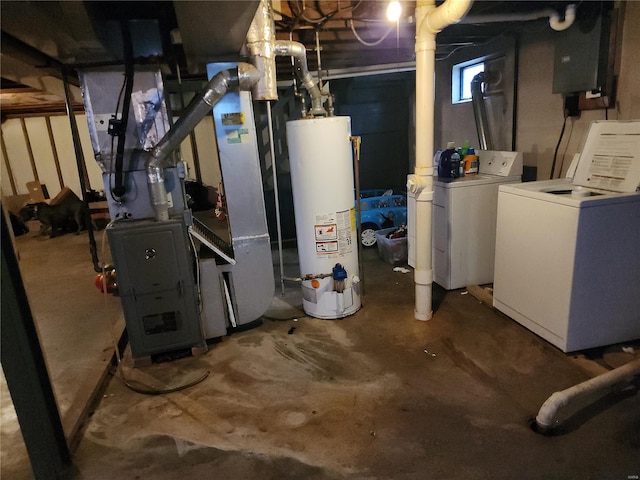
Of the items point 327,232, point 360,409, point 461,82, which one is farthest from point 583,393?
point 461,82

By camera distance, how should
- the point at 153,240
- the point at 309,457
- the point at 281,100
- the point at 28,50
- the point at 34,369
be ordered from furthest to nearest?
the point at 281,100 < the point at 153,240 < the point at 28,50 < the point at 309,457 < the point at 34,369

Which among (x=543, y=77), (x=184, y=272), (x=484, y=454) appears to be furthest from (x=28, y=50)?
(x=543, y=77)

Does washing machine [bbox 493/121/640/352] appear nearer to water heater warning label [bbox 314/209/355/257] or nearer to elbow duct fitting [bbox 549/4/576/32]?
elbow duct fitting [bbox 549/4/576/32]

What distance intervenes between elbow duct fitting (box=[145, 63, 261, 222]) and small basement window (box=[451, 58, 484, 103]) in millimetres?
2724

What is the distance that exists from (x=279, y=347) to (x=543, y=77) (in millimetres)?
2897

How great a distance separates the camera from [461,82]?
4.32 m

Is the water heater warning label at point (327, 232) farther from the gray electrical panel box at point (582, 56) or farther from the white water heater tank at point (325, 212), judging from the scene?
the gray electrical panel box at point (582, 56)

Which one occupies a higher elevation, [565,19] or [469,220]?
[565,19]

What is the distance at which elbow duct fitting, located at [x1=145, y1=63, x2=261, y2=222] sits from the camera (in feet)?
7.47

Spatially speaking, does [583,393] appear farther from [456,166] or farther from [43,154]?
[43,154]

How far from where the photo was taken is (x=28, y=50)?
212cm

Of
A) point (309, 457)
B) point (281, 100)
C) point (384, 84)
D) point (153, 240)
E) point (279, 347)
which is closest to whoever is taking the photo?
point (309, 457)

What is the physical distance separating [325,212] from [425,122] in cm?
87

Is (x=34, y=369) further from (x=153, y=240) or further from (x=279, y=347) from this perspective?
(x=279, y=347)
